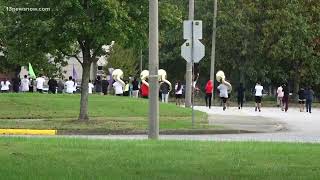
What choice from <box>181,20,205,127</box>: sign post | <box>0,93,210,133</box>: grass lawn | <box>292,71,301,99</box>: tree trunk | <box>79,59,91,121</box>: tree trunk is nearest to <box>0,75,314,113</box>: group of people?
<box>0,93,210,133</box>: grass lawn

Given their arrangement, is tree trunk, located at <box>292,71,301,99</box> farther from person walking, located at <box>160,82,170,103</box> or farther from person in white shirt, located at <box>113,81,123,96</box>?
person walking, located at <box>160,82,170,103</box>

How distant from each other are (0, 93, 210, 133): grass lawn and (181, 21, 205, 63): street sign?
98.7 inches

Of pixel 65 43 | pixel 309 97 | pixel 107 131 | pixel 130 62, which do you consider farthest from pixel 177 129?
pixel 130 62

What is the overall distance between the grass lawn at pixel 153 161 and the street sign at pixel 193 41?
24.5ft

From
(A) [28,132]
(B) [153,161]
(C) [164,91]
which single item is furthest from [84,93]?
(C) [164,91]

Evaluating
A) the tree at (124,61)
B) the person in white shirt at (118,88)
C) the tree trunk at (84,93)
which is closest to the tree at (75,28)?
the tree trunk at (84,93)

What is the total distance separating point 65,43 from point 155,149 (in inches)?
424

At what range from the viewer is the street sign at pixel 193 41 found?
68.8 ft

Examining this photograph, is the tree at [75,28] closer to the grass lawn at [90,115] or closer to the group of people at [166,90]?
the grass lawn at [90,115]

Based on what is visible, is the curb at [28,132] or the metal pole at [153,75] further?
the curb at [28,132]

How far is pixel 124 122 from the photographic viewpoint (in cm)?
2427

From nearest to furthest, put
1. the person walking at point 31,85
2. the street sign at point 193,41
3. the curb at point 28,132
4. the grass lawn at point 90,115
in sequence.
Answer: the curb at point 28,132 < the street sign at point 193,41 < the grass lawn at point 90,115 < the person walking at point 31,85

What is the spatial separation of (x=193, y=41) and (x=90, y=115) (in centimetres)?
797

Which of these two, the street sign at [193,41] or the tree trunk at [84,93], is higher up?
the street sign at [193,41]
